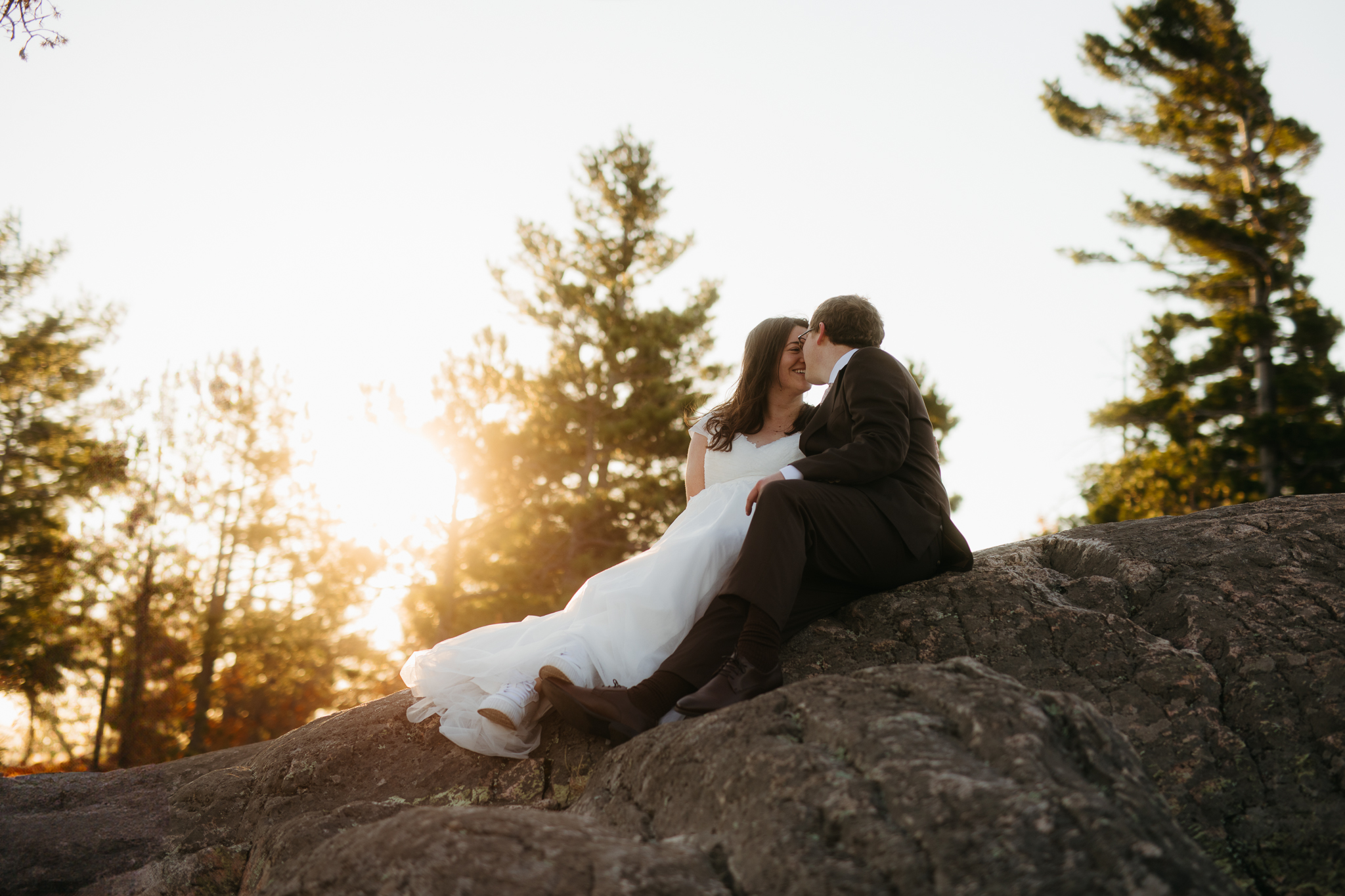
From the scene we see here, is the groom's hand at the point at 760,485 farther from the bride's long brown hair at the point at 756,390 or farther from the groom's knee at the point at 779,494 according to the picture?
the bride's long brown hair at the point at 756,390

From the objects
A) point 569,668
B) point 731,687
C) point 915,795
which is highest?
point 569,668

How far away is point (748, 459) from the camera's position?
14.5 feet

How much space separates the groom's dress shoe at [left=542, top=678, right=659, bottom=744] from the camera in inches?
116

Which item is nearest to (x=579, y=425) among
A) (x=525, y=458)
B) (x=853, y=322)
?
(x=525, y=458)

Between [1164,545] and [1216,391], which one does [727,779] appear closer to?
[1164,545]

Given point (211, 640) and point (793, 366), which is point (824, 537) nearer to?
point (793, 366)

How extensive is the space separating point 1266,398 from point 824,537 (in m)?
17.7

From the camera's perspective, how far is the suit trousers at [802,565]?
310cm

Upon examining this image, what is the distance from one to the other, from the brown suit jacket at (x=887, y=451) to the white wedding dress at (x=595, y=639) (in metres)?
0.54

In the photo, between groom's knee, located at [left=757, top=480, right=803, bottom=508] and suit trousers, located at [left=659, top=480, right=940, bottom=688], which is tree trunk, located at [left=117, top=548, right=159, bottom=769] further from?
groom's knee, located at [left=757, top=480, right=803, bottom=508]

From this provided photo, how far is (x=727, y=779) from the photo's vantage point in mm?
2029

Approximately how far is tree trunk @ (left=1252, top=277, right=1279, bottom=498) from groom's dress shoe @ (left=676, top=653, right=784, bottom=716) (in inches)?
623

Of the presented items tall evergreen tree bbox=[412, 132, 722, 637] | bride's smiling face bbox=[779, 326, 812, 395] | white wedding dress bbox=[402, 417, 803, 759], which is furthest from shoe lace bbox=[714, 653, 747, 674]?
tall evergreen tree bbox=[412, 132, 722, 637]

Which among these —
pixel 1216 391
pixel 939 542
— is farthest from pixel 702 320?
pixel 939 542
